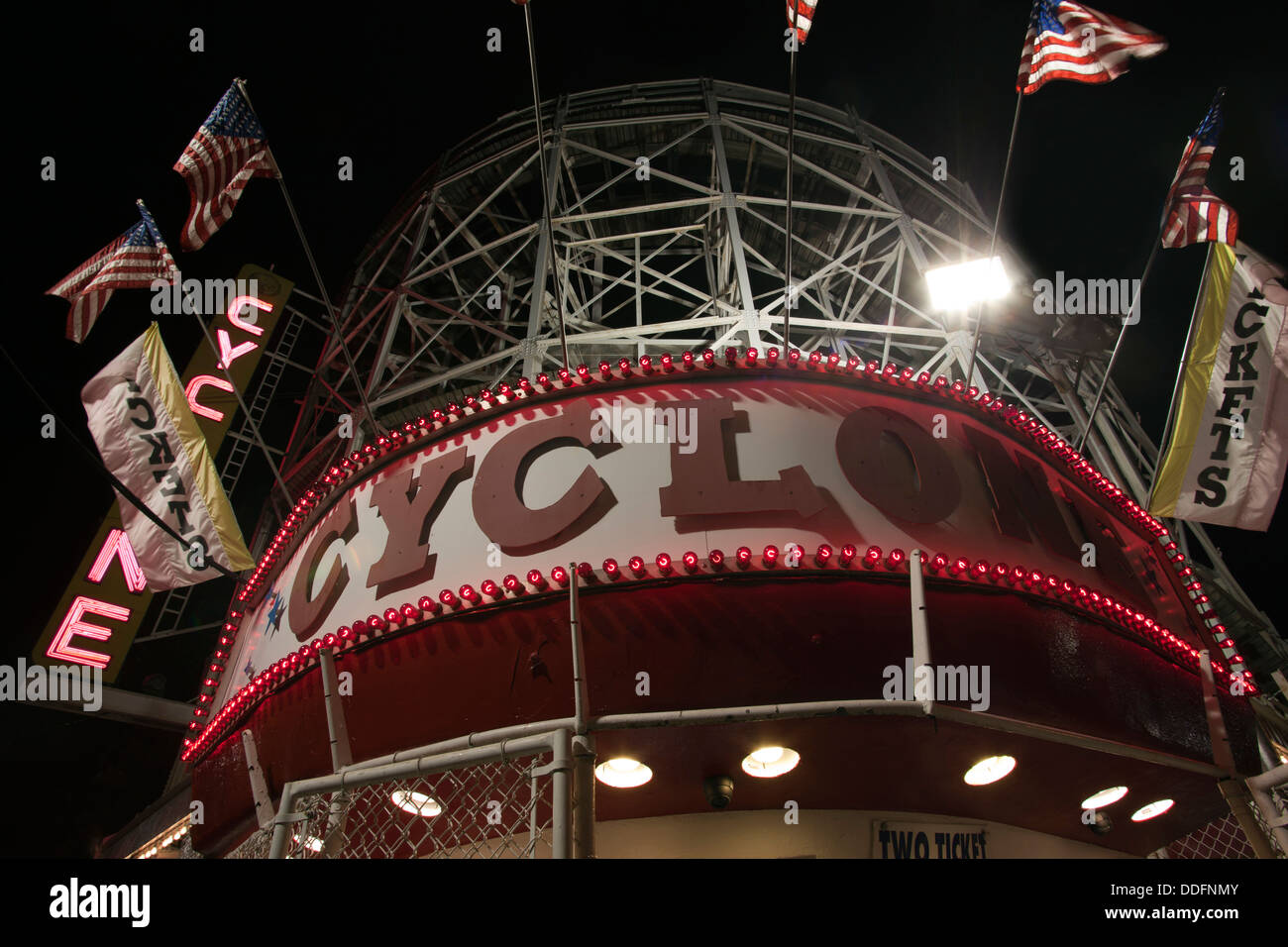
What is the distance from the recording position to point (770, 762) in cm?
674

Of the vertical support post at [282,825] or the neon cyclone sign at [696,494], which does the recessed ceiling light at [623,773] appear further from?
the vertical support post at [282,825]

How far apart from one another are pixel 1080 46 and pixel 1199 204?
2083 millimetres

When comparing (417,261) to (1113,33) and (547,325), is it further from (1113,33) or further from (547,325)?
(1113,33)

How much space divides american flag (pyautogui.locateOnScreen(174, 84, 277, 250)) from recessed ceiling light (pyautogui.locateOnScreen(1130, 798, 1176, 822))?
11.7 meters

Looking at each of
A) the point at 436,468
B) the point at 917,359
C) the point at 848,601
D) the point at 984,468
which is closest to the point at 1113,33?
the point at 984,468

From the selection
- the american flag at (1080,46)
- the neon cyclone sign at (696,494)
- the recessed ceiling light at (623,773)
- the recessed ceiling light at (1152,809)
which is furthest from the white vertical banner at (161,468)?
the american flag at (1080,46)

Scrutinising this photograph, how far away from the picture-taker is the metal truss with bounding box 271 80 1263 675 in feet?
49.7

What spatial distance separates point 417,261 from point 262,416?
618 cm

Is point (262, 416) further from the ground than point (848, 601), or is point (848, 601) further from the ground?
point (262, 416)

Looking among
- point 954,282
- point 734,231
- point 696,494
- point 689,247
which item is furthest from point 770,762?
point 689,247

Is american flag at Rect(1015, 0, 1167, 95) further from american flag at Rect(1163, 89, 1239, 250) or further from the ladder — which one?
the ladder

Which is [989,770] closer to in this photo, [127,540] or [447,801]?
[447,801]

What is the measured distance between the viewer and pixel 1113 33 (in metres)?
8.30
